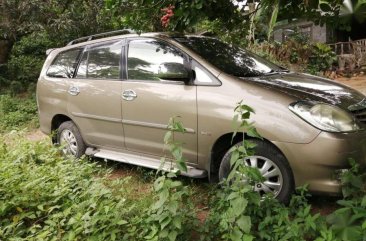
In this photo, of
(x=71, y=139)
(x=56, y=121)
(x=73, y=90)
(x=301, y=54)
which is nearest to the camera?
(x=73, y=90)

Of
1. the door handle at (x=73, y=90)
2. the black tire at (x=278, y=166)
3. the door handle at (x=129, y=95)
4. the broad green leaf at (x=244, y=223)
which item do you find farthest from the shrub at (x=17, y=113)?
the broad green leaf at (x=244, y=223)

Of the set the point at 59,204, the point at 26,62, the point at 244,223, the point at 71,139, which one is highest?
the point at 26,62

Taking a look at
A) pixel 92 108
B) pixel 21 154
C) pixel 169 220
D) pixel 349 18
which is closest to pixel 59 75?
pixel 92 108

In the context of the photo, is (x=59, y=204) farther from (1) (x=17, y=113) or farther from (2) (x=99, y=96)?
(1) (x=17, y=113)

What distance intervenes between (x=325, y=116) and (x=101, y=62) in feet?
9.58

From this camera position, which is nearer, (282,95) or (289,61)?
(282,95)

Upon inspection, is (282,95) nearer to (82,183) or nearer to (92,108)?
(82,183)

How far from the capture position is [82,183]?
4020mm

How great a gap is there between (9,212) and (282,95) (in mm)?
2745

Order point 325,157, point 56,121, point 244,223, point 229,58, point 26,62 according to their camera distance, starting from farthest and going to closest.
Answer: point 26,62
point 56,121
point 229,58
point 325,157
point 244,223

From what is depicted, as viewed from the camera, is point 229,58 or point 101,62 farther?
point 101,62

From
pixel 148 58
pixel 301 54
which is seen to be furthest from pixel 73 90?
pixel 301 54

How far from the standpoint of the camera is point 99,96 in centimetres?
498

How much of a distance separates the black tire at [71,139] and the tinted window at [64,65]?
69 cm
